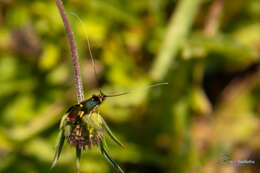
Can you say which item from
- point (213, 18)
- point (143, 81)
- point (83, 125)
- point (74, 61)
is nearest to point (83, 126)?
point (83, 125)

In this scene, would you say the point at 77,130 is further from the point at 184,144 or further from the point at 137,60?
the point at 137,60

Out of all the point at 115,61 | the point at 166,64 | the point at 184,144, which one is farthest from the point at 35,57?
the point at 184,144

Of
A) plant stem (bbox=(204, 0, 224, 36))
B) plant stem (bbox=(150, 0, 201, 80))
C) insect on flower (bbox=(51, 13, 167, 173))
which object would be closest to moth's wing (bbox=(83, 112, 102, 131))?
insect on flower (bbox=(51, 13, 167, 173))

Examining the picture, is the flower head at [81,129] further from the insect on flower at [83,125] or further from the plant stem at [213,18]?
the plant stem at [213,18]

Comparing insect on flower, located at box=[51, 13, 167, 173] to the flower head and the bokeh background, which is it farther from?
the bokeh background

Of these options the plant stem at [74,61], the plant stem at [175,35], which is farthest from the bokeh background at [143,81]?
the plant stem at [74,61]

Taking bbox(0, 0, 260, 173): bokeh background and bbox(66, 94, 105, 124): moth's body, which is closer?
bbox(66, 94, 105, 124): moth's body

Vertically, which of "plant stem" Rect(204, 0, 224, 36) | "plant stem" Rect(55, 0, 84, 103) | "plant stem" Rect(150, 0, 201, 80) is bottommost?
"plant stem" Rect(55, 0, 84, 103)
